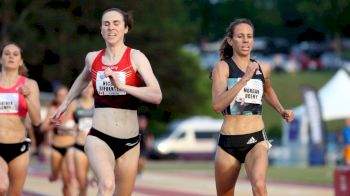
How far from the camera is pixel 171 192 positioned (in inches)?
1016

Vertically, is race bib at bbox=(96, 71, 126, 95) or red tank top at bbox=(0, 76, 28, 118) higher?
race bib at bbox=(96, 71, 126, 95)

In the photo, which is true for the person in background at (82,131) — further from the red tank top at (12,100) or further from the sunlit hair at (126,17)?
the sunlit hair at (126,17)

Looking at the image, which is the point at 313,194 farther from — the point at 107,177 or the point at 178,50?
the point at 178,50

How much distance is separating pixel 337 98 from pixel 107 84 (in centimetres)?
3156

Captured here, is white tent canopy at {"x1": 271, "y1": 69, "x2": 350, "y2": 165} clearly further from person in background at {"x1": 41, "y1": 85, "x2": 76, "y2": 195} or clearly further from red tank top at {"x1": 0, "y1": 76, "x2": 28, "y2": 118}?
red tank top at {"x1": 0, "y1": 76, "x2": 28, "y2": 118}

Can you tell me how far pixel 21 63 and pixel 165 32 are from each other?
192 feet

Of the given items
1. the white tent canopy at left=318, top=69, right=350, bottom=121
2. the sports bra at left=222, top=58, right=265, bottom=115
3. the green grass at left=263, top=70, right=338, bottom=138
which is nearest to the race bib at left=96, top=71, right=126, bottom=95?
the sports bra at left=222, top=58, right=265, bottom=115

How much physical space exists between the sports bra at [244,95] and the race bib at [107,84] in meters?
0.97

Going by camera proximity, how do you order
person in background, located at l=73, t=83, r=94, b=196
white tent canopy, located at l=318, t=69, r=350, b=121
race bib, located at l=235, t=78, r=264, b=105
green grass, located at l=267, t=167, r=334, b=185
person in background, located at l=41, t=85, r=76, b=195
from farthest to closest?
white tent canopy, located at l=318, t=69, r=350, b=121 < green grass, located at l=267, t=167, r=334, b=185 < person in background, located at l=41, t=85, r=76, b=195 < person in background, located at l=73, t=83, r=94, b=196 < race bib, located at l=235, t=78, r=264, b=105

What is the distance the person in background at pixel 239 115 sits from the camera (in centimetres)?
1114

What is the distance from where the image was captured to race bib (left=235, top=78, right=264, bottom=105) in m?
11.2

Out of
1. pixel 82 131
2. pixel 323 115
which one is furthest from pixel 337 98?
pixel 82 131

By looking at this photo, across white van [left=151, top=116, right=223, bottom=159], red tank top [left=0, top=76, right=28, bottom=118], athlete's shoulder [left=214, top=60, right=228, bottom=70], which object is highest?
athlete's shoulder [left=214, top=60, right=228, bottom=70]

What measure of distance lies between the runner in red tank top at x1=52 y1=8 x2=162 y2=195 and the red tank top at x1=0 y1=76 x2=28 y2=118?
1.94m
